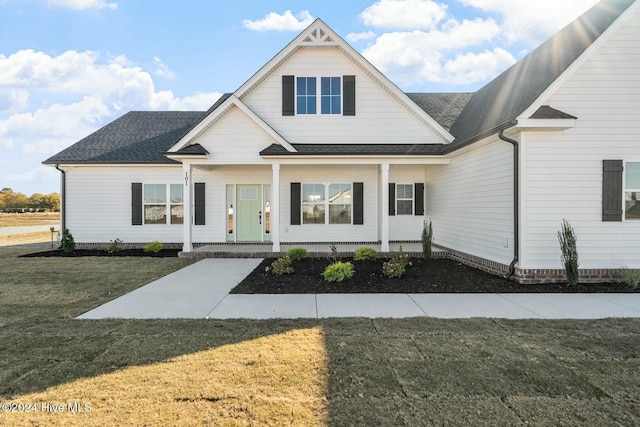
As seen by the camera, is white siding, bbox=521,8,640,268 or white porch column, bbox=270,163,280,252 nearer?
white siding, bbox=521,8,640,268

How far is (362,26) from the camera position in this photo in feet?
44.9

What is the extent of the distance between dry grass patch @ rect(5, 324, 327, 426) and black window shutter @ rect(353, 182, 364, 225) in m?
8.39

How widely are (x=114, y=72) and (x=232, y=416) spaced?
21445 millimetres

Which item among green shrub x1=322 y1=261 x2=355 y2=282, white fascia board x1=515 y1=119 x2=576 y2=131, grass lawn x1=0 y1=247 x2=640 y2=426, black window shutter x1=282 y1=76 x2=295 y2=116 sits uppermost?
black window shutter x1=282 y1=76 x2=295 y2=116

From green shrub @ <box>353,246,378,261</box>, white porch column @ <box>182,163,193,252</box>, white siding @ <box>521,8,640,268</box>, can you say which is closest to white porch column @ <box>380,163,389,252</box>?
green shrub @ <box>353,246,378,261</box>

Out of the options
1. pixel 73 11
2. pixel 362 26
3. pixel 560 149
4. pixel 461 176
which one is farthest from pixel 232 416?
pixel 73 11

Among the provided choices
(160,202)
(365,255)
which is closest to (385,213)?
(365,255)

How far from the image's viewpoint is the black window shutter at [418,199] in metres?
12.2

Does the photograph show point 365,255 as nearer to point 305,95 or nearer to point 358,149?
point 358,149

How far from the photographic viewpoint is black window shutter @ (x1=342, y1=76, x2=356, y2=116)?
10820mm

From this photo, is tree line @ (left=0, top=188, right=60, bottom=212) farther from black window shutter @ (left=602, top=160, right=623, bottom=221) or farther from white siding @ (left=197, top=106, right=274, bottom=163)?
black window shutter @ (left=602, top=160, right=623, bottom=221)

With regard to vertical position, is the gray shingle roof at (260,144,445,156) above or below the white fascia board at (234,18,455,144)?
below

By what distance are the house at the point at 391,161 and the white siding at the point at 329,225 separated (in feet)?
0.17

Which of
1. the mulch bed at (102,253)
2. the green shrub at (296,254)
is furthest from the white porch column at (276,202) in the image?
the mulch bed at (102,253)
